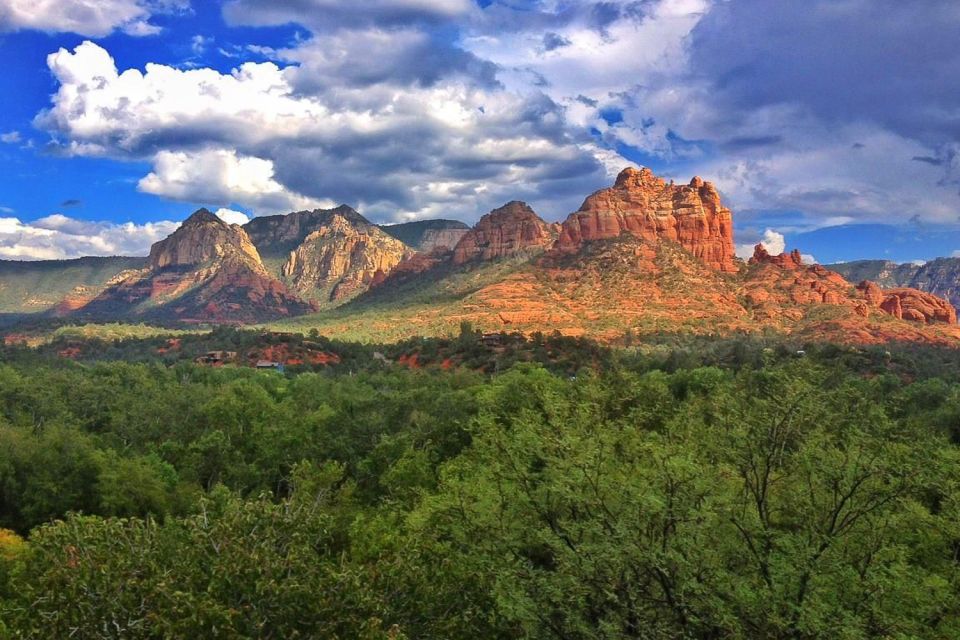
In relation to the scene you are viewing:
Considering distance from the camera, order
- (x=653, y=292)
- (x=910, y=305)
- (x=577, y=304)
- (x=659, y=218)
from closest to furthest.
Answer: (x=910, y=305)
(x=577, y=304)
(x=653, y=292)
(x=659, y=218)

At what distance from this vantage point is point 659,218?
17238 cm

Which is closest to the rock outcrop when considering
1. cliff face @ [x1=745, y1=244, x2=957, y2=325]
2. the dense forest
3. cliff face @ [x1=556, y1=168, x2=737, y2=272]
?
cliff face @ [x1=745, y1=244, x2=957, y2=325]

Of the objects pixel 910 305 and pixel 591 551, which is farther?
pixel 910 305

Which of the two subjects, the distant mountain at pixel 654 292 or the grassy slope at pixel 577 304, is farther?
the grassy slope at pixel 577 304

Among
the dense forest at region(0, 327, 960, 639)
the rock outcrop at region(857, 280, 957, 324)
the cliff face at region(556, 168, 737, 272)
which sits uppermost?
the cliff face at region(556, 168, 737, 272)

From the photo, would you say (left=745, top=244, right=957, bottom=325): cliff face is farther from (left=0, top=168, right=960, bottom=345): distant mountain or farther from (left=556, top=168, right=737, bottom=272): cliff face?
(left=556, top=168, right=737, bottom=272): cliff face

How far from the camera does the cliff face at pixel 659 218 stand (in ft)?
558

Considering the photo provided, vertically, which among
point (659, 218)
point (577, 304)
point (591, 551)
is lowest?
point (591, 551)

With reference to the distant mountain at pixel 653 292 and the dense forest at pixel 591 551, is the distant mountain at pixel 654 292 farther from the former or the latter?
the dense forest at pixel 591 551

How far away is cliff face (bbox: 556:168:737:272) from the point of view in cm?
17012

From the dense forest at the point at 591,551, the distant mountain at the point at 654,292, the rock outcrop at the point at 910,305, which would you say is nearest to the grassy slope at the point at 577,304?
the distant mountain at the point at 654,292

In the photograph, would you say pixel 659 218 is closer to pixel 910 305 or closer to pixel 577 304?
pixel 577 304

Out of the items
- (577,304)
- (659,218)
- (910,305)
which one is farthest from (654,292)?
(910,305)

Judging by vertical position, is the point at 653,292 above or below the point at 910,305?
above
